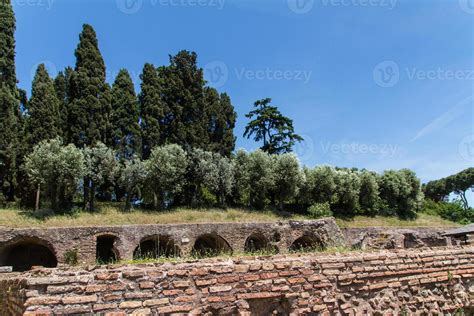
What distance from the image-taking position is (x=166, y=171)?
2969 centimetres

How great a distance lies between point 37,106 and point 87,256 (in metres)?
15.6

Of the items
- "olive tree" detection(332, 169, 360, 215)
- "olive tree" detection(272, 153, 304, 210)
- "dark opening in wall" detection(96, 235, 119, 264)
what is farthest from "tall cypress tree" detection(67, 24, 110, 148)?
"olive tree" detection(332, 169, 360, 215)

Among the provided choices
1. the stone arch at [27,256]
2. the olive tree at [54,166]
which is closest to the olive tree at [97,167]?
the olive tree at [54,166]

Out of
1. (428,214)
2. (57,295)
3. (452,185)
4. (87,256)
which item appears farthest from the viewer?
(452,185)

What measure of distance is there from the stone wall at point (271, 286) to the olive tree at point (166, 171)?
23652 millimetres

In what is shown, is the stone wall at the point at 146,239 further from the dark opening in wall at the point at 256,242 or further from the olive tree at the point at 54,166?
the olive tree at the point at 54,166

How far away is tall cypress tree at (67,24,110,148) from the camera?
29.6m

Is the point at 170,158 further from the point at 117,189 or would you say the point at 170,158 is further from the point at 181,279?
the point at 181,279

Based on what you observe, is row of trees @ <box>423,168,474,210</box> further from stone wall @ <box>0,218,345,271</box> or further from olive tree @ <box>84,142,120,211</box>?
olive tree @ <box>84,142,120,211</box>

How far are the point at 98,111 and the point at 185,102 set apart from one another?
25.5ft

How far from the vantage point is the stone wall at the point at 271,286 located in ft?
14.9

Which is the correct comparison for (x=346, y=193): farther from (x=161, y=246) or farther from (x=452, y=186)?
(x=452, y=186)

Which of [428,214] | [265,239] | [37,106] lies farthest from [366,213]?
[37,106]

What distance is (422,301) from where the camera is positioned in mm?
6551
